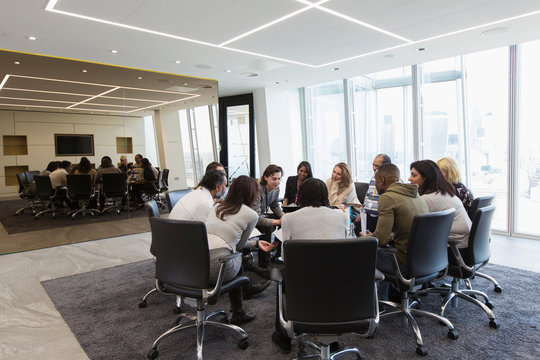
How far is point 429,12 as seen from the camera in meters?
3.73

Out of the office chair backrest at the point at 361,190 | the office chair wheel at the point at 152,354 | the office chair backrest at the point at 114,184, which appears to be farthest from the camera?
the office chair backrest at the point at 114,184

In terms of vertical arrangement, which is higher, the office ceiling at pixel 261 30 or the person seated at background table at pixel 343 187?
the office ceiling at pixel 261 30

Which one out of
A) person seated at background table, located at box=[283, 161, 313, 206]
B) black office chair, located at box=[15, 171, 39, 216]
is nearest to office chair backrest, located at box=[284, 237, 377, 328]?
person seated at background table, located at box=[283, 161, 313, 206]

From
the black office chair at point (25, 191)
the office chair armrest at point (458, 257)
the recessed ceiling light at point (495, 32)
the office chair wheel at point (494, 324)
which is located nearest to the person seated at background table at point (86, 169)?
the black office chair at point (25, 191)

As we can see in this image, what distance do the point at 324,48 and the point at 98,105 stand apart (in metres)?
3.83

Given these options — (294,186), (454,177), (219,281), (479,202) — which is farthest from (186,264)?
(294,186)

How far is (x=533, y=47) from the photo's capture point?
5098mm

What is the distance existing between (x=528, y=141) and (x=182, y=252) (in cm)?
547

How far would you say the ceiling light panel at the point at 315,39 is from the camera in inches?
157

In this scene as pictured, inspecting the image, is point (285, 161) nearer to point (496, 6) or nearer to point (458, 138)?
point (458, 138)

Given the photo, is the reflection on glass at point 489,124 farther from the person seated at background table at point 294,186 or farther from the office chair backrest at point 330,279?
the office chair backrest at point 330,279

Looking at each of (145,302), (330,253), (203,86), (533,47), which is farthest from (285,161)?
(330,253)

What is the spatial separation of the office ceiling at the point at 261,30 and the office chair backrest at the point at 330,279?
2.68m

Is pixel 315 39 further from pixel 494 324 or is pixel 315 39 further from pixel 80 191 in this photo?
pixel 80 191
